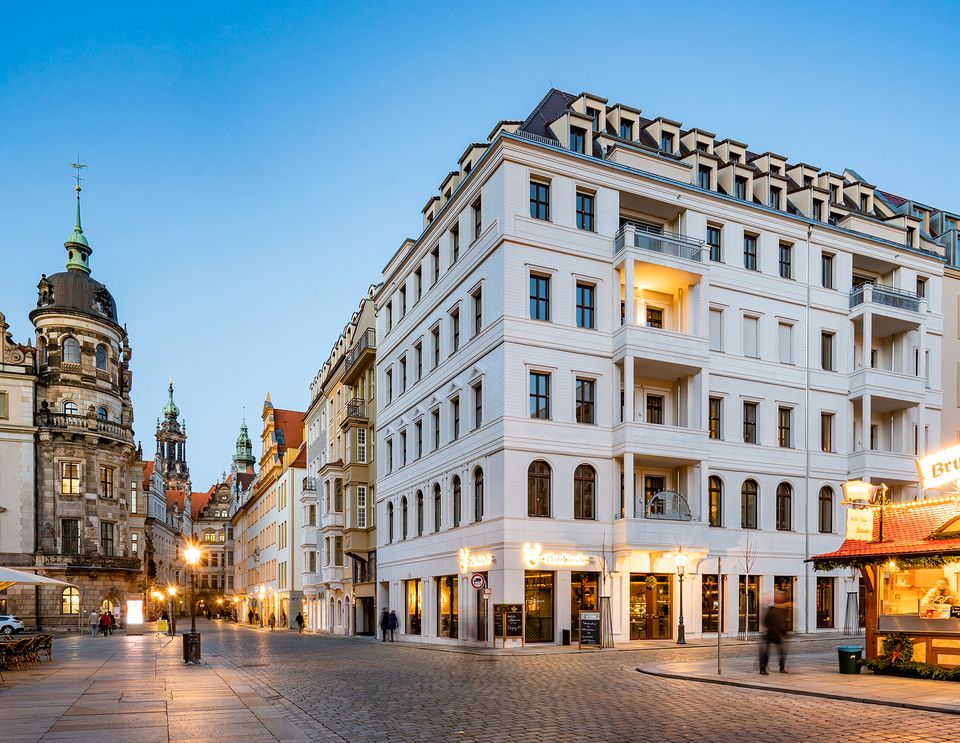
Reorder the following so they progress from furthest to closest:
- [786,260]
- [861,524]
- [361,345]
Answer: [361,345]
[786,260]
[861,524]

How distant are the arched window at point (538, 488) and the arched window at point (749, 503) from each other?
10.1 metres

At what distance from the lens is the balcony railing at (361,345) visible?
175 feet

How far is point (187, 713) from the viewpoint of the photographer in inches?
610

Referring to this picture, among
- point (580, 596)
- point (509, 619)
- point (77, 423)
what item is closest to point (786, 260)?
point (580, 596)

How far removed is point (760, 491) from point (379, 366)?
2206cm

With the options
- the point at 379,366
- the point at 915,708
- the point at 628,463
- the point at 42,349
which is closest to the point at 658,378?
the point at 628,463

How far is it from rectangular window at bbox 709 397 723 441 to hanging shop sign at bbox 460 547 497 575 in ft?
37.4

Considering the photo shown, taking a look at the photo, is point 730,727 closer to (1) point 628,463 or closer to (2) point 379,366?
(1) point 628,463

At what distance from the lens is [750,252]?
135ft

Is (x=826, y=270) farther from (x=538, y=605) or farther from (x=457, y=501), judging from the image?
(x=538, y=605)

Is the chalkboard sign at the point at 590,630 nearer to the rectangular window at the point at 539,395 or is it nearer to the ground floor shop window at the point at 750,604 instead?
the rectangular window at the point at 539,395

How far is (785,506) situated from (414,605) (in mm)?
17441

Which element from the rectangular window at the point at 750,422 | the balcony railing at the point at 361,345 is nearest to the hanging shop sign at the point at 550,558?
the rectangular window at the point at 750,422

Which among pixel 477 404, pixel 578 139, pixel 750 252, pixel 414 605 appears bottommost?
pixel 414 605
